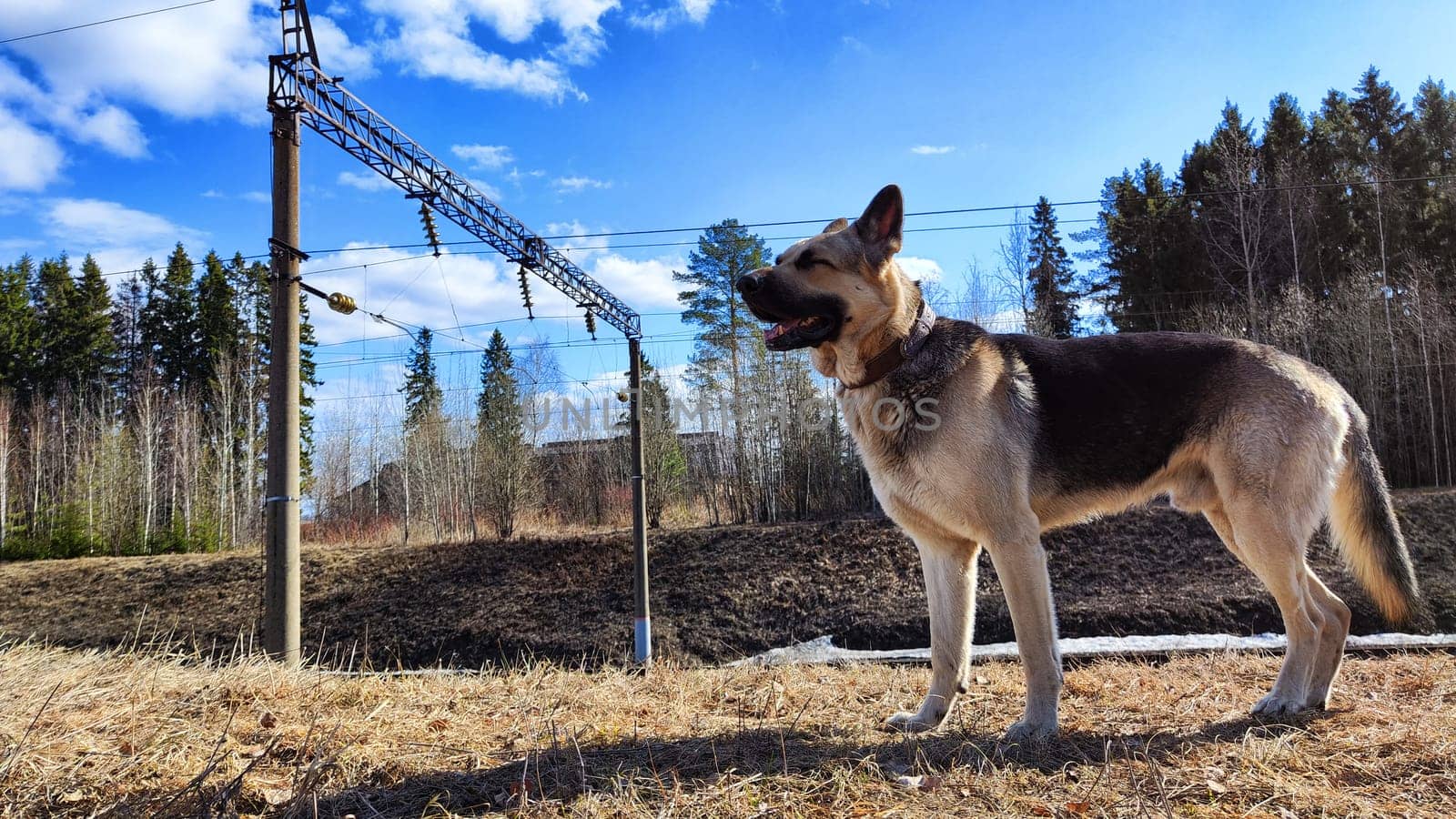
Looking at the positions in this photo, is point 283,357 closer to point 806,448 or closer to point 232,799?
point 232,799

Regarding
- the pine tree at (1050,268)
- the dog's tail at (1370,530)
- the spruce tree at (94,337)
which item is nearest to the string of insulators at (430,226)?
the dog's tail at (1370,530)

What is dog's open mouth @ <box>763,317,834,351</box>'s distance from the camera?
3605mm

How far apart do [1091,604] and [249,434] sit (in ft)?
92.0

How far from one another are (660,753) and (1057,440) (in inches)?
89.4

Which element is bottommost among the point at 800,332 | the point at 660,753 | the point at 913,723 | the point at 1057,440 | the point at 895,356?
the point at 913,723

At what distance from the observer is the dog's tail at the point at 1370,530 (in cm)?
373

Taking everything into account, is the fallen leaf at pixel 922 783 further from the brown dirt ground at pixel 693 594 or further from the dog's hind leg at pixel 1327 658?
the brown dirt ground at pixel 693 594

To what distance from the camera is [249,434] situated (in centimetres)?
2745

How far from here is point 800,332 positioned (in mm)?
3611

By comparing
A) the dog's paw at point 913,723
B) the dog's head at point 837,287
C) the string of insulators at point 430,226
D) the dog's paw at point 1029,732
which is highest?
the string of insulators at point 430,226

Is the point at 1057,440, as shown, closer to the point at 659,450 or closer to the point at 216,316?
the point at 659,450

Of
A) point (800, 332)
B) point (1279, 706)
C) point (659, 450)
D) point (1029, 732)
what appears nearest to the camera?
point (1029, 732)

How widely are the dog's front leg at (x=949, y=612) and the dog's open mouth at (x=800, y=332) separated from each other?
1.11m

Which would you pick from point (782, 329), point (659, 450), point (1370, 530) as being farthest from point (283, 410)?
point (659, 450)
